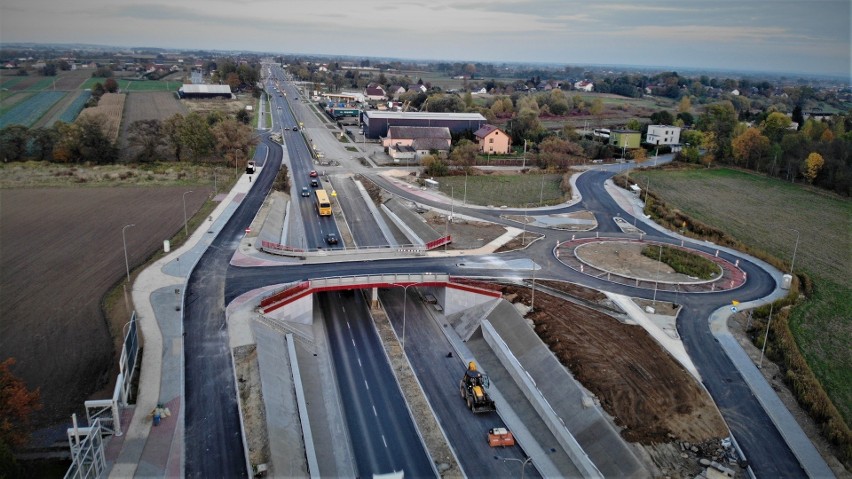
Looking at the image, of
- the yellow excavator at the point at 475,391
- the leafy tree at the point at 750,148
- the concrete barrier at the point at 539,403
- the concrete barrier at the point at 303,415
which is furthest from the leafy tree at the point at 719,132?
the concrete barrier at the point at 303,415

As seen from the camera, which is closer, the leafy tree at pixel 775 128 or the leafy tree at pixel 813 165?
the leafy tree at pixel 813 165

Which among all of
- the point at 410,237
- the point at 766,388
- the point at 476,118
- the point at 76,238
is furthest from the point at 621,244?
the point at 476,118

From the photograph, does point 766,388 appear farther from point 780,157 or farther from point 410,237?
point 780,157

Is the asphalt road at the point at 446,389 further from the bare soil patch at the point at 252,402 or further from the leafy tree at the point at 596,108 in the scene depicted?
the leafy tree at the point at 596,108

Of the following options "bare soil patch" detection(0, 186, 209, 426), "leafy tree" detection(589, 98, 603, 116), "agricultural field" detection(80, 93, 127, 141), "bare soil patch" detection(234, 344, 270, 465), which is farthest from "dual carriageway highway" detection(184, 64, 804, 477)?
"leafy tree" detection(589, 98, 603, 116)

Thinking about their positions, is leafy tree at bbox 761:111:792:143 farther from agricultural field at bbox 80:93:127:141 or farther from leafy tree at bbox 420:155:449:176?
agricultural field at bbox 80:93:127:141
